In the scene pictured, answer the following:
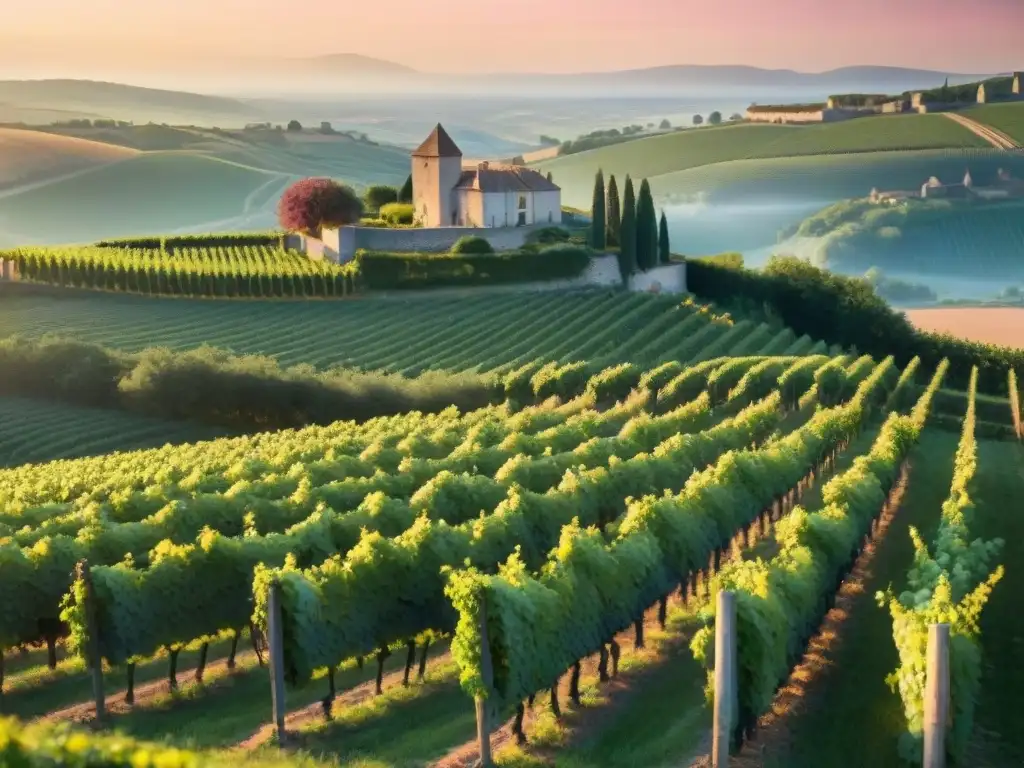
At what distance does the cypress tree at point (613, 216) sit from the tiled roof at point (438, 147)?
1033cm

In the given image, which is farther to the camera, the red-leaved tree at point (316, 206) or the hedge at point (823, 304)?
the red-leaved tree at point (316, 206)

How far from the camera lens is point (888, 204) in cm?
15850

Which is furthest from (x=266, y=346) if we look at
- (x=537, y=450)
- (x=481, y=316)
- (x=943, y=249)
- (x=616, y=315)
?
(x=943, y=249)

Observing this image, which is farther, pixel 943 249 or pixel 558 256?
pixel 943 249

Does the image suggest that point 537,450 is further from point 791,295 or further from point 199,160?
point 199,160

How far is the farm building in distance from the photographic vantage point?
175875mm

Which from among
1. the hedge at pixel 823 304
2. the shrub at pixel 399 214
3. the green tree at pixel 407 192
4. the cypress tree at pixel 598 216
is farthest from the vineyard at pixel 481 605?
the green tree at pixel 407 192

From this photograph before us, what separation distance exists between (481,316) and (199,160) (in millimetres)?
124134

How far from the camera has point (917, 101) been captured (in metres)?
176

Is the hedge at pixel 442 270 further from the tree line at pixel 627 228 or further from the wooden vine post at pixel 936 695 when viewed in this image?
the wooden vine post at pixel 936 695

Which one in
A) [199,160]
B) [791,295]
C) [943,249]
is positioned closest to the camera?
[791,295]

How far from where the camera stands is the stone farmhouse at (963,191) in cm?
15788

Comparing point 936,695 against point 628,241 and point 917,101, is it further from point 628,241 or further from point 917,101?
point 917,101

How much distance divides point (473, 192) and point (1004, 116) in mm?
123467
